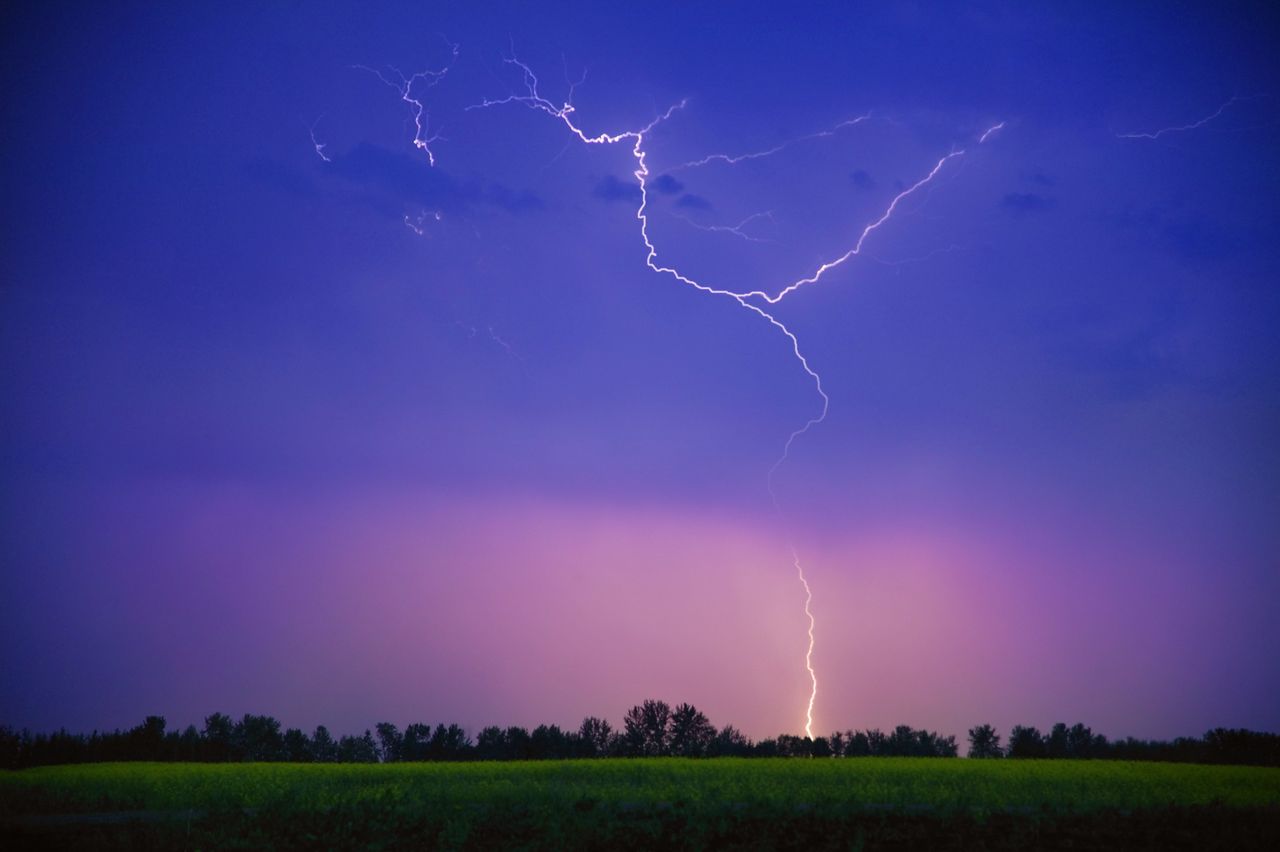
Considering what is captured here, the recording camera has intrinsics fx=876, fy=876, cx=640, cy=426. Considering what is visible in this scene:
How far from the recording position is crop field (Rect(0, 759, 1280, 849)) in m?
13.3

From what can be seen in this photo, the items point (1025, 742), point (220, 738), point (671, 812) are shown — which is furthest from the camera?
point (220, 738)

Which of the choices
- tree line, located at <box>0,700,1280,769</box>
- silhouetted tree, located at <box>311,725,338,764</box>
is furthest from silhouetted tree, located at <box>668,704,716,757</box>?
silhouetted tree, located at <box>311,725,338,764</box>

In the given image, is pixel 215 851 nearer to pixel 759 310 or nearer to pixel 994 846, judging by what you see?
pixel 994 846

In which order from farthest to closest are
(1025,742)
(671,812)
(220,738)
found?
(220,738) → (1025,742) → (671,812)

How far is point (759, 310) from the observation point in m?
24.7

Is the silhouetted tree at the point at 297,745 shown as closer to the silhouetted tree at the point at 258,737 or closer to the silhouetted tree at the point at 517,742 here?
the silhouetted tree at the point at 258,737

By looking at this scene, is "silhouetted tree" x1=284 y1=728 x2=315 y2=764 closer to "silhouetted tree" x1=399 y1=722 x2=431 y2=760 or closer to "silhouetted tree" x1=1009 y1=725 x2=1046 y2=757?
"silhouetted tree" x1=399 y1=722 x2=431 y2=760

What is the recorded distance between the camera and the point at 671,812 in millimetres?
14812

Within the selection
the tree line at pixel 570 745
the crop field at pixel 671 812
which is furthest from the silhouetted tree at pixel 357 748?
the crop field at pixel 671 812

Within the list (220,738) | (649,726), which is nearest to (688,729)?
(649,726)

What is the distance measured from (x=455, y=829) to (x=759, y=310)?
1566 cm

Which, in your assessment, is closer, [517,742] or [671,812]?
[671,812]

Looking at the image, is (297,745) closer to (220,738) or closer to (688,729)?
(220,738)

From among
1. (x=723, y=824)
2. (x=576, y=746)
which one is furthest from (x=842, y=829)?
(x=576, y=746)
